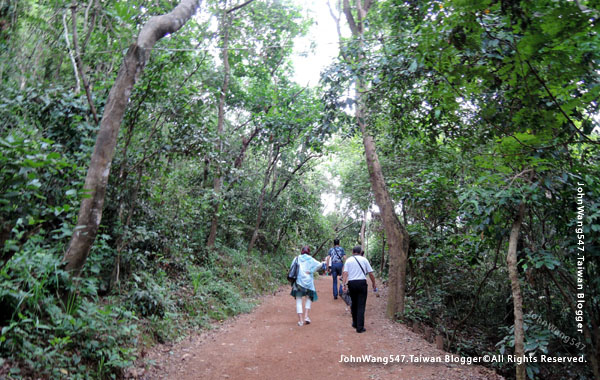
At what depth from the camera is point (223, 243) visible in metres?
14.4

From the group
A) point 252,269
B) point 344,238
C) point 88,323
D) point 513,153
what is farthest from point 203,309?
point 344,238

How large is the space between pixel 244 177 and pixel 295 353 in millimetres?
5873

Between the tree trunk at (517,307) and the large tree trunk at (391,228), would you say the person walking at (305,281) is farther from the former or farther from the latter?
the tree trunk at (517,307)

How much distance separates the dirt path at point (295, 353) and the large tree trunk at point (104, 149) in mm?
1891

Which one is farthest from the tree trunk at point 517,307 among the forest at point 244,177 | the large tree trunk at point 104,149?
the large tree trunk at point 104,149

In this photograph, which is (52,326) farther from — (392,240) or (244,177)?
(392,240)

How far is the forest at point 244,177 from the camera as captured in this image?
11.9 feet

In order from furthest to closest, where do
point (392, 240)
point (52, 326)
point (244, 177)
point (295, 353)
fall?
point (244, 177) < point (392, 240) < point (295, 353) < point (52, 326)

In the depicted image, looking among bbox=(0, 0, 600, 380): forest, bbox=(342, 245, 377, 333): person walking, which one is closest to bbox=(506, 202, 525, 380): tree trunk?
bbox=(0, 0, 600, 380): forest

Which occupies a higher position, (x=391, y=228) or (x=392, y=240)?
(x=391, y=228)

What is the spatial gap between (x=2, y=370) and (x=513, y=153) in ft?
19.6

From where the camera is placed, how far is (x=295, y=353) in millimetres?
5844

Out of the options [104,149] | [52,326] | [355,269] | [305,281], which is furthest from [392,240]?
[52,326]

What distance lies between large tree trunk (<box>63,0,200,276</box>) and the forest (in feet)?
0.08
